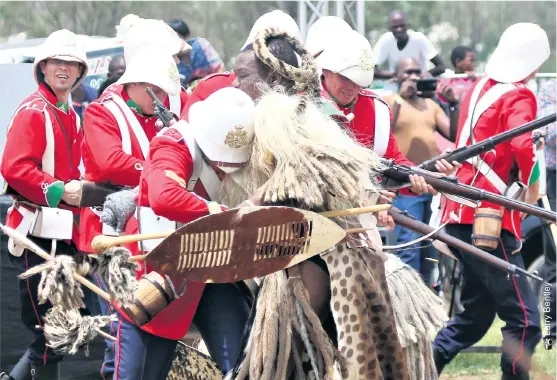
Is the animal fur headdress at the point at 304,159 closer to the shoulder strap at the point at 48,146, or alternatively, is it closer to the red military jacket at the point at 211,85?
the red military jacket at the point at 211,85

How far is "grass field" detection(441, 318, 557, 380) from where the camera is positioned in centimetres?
764

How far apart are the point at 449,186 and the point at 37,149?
7.14 feet

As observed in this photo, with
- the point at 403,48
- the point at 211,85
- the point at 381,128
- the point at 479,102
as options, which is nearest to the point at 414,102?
the point at 403,48

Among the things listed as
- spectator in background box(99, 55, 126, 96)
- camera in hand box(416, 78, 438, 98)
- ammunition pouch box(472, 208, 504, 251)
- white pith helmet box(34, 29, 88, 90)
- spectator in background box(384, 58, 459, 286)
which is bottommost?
spectator in background box(384, 58, 459, 286)

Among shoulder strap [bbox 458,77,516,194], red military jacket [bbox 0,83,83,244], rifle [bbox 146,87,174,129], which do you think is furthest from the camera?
shoulder strap [bbox 458,77,516,194]

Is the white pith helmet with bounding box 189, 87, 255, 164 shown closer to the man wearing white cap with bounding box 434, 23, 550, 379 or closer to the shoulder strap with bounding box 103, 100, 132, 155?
the shoulder strap with bounding box 103, 100, 132, 155

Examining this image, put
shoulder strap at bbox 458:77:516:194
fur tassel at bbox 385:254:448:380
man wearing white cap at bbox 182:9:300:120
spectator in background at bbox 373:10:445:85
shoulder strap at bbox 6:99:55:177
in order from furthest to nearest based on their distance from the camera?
spectator in background at bbox 373:10:445:85 → shoulder strap at bbox 458:77:516:194 → shoulder strap at bbox 6:99:55:177 → man wearing white cap at bbox 182:9:300:120 → fur tassel at bbox 385:254:448:380

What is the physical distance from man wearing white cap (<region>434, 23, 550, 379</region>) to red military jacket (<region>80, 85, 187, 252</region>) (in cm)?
170

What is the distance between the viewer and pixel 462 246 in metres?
6.22

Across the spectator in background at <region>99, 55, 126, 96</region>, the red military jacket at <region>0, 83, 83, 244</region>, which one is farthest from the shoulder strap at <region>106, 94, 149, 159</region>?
the spectator in background at <region>99, 55, 126, 96</region>

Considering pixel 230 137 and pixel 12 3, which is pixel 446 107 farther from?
pixel 12 3

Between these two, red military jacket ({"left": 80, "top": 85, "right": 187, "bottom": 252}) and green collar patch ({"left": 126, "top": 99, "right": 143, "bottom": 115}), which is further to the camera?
green collar patch ({"left": 126, "top": 99, "right": 143, "bottom": 115})

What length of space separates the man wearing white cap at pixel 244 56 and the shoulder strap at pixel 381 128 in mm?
525

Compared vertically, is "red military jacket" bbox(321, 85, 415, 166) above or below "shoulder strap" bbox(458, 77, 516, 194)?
above
